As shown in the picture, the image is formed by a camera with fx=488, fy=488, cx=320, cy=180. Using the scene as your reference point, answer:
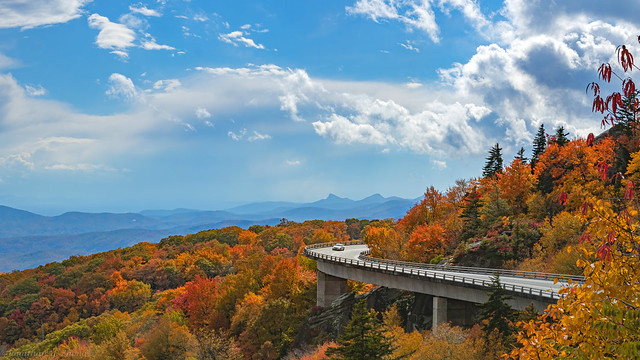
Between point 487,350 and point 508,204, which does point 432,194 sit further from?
point 487,350

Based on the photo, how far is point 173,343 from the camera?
61.7 meters

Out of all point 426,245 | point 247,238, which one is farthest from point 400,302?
point 247,238

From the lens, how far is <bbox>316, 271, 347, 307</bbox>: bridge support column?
7212 centimetres

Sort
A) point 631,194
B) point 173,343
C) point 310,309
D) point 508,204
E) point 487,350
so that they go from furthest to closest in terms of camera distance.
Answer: point 508,204 < point 310,309 < point 173,343 < point 487,350 < point 631,194

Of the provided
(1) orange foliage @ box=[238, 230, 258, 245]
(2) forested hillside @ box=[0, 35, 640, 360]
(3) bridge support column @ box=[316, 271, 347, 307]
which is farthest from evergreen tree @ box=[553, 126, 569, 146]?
(1) orange foliage @ box=[238, 230, 258, 245]

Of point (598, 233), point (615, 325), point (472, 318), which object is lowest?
point (472, 318)

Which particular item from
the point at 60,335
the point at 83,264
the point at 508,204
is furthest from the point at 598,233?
the point at 83,264

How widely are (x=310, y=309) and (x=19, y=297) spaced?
8379cm

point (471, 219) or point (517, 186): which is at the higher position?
point (517, 186)

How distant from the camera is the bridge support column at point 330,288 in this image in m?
72.1

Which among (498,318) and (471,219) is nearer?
(498,318)

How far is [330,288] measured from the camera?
72562mm

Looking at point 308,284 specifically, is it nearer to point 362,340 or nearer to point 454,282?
point 454,282

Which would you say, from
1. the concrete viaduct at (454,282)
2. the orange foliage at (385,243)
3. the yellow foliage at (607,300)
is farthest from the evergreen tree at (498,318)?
the orange foliage at (385,243)
